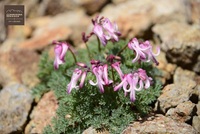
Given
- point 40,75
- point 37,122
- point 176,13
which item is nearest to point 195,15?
point 176,13

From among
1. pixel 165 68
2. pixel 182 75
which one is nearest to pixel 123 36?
pixel 165 68

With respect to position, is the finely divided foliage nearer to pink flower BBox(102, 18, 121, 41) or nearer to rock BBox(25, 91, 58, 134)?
pink flower BBox(102, 18, 121, 41)

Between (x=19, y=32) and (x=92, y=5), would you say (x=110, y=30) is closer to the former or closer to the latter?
(x=92, y=5)

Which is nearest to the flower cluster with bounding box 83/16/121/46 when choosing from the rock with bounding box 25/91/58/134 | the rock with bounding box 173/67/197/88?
the rock with bounding box 25/91/58/134

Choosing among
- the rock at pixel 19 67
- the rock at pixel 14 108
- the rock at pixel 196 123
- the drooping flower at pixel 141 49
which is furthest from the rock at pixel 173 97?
the rock at pixel 19 67

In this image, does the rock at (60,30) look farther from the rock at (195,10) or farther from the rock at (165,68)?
the rock at (195,10)

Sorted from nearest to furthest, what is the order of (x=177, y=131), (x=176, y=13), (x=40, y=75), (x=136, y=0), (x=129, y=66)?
(x=177, y=131), (x=129, y=66), (x=40, y=75), (x=176, y=13), (x=136, y=0)

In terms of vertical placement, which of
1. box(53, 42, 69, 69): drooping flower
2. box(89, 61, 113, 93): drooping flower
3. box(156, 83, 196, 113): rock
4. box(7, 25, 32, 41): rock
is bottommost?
box(156, 83, 196, 113): rock

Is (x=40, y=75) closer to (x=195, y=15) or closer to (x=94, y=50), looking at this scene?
(x=94, y=50)
